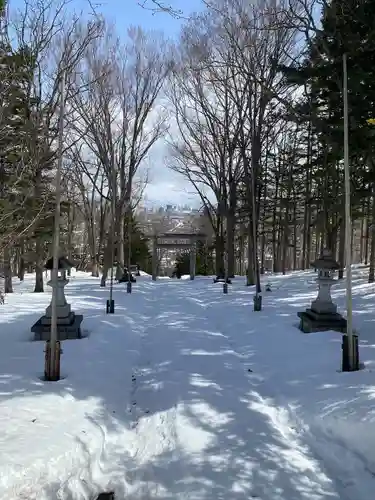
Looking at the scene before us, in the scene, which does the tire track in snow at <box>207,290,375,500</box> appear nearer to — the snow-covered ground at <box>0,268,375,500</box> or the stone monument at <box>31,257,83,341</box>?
the snow-covered ground at <box>0,268,375,500</box>

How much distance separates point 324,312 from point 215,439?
5941 mm

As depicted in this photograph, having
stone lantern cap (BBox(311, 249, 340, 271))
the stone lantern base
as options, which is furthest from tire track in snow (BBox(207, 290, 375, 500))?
stone lantern cap (BBox(311, 249, 340, 271))

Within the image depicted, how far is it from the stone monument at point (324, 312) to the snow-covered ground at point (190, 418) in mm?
404

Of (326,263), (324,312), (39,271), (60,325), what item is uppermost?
(326,263)

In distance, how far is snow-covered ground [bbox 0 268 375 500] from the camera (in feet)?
13.3

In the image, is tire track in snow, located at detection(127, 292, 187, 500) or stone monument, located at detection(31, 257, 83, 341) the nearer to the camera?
tire track in snow, located at detection(127, 292, 187, 500)

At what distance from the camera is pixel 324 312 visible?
10.2 m

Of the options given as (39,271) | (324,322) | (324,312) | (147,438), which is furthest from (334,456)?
(39,271)

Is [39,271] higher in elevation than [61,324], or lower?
higher

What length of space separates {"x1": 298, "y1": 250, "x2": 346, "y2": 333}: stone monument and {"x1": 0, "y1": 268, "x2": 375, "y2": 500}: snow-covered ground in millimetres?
404

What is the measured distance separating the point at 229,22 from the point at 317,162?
707cm

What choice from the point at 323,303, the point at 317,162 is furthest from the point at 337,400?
the point at 317,162

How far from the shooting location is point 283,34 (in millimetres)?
15984

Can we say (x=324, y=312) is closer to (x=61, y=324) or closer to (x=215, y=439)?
(x=61, y=324)
